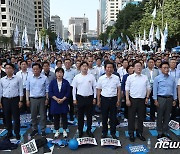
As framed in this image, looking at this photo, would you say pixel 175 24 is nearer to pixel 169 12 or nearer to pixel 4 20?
pixel 169 12

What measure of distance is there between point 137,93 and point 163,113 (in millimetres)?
890

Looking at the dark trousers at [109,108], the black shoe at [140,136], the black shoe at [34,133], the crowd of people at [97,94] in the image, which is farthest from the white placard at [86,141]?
the black shoe at [34,133]

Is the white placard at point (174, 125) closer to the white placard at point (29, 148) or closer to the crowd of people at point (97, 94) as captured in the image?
the crowd of people at point (97, 94)

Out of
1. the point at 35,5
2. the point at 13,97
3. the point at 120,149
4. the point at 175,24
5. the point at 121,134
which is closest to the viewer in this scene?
the point at 120,149

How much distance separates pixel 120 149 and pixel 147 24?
111ft

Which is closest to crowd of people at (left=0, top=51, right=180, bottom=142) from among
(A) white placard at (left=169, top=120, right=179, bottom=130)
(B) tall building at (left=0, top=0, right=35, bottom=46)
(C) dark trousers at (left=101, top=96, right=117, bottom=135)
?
(C) dark trousers at (left=101, top=96, right=117, bottom=135)

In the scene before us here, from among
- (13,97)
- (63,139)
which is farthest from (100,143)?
(13,97)

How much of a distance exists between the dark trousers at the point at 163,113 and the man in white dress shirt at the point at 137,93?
40cm

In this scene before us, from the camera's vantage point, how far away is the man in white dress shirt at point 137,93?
638 cm

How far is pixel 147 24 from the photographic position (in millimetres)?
37781

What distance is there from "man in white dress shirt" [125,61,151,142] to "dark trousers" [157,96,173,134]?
40 centimetres

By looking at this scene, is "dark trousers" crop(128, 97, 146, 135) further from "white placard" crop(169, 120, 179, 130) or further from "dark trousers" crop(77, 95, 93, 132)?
"white placard" crop(169, 120, 179, 130)

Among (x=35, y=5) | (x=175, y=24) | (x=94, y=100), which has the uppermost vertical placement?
(x=35, y=5)

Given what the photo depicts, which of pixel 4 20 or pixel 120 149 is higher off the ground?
pixel 4 20
